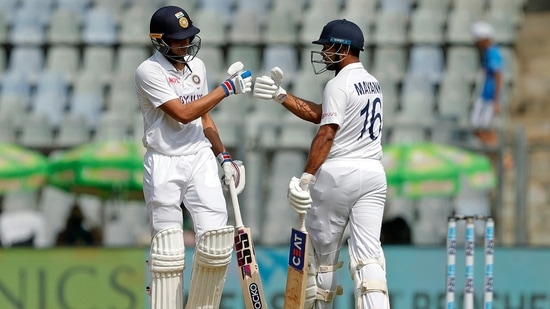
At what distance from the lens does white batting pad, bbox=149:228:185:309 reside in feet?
20.8

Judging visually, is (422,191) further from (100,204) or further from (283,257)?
(100,204)

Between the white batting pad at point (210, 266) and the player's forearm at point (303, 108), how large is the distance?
90 centimetres

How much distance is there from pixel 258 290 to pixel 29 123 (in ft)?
21.2

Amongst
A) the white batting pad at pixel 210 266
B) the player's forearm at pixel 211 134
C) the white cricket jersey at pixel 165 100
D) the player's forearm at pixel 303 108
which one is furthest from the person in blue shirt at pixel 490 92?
the white batting pad at pixel 210 266

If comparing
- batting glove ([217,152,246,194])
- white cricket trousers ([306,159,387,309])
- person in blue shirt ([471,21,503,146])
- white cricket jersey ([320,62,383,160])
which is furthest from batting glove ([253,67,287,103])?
person in blue shirt ([471,21,503,146])

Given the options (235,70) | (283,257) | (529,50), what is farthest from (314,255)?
(529,50)

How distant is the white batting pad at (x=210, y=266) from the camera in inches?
249

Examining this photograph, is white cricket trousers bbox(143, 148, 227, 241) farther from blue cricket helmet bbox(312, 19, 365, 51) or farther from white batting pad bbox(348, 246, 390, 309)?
blue cricket helmet bbox(312, 19, 365, 51)

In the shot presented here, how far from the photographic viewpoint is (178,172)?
6.41m

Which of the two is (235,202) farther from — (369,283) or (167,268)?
(369,283)

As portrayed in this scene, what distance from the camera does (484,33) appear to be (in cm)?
1213

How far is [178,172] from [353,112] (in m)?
1.05

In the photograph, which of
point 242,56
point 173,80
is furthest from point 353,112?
point 242,56

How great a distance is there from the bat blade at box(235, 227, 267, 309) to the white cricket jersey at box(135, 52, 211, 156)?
561 millimetres
